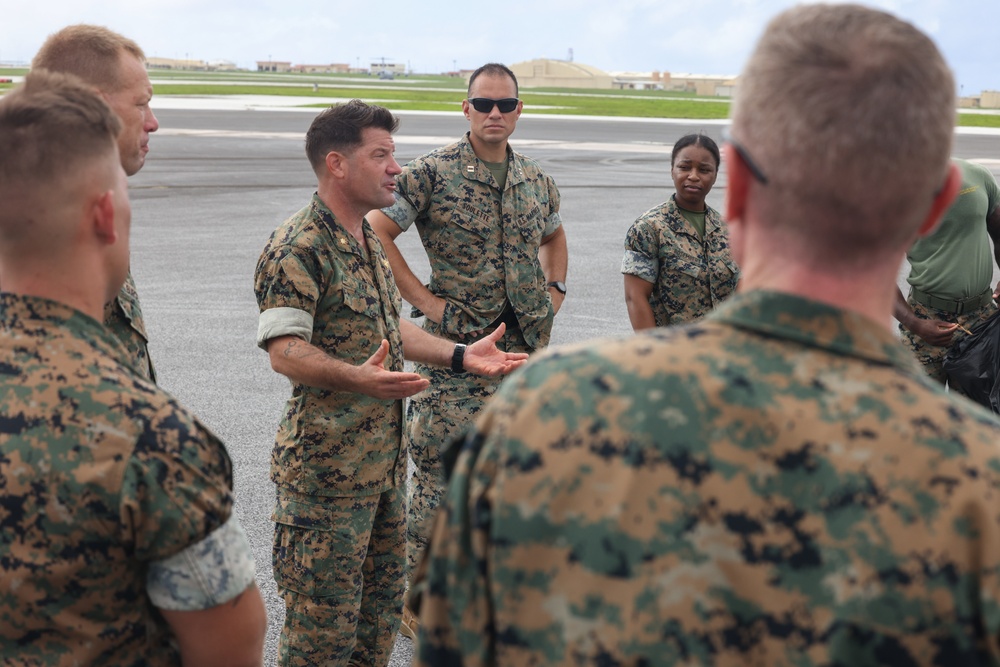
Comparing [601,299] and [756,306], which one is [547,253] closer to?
[756,306]

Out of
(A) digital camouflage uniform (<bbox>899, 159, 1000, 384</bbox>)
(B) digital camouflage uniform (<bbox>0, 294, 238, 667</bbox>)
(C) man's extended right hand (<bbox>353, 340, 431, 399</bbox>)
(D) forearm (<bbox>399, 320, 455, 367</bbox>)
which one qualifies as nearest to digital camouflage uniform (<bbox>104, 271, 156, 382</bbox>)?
(C) man's extended right hand (<bbox>353, 340, 431, 399</bbox>)

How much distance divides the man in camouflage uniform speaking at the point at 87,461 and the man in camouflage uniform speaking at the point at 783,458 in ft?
2.36

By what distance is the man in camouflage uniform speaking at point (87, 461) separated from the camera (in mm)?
1788

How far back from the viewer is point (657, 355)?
129cm

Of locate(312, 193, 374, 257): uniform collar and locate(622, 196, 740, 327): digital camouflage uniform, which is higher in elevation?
locate(312, 193, 374, 257): uniform collar

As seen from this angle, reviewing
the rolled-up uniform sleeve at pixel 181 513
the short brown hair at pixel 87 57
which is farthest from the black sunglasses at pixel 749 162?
the short brown hair at pixel 87 57

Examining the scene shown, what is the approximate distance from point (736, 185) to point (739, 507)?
40 cm

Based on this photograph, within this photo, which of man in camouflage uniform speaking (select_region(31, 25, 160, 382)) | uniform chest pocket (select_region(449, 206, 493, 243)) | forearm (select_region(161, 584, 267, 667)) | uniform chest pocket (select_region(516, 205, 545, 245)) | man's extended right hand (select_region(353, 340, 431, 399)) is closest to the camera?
forearm (select_region(161, 584, 267, 667))

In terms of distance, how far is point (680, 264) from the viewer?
5.23 m

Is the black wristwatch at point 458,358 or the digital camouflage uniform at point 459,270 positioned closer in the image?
the black wristwatch at point 458,358

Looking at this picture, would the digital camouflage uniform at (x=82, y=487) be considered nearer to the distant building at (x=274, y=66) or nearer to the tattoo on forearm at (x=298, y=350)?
the tattoo on forearm at (x=298, y=350)

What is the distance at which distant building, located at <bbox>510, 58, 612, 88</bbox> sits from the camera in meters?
127

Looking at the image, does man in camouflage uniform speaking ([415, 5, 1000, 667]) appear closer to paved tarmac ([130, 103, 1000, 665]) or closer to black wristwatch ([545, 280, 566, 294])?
paved tarmac ([130, 103, 1000, 665])

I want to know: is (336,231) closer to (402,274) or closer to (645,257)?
(402,274)
